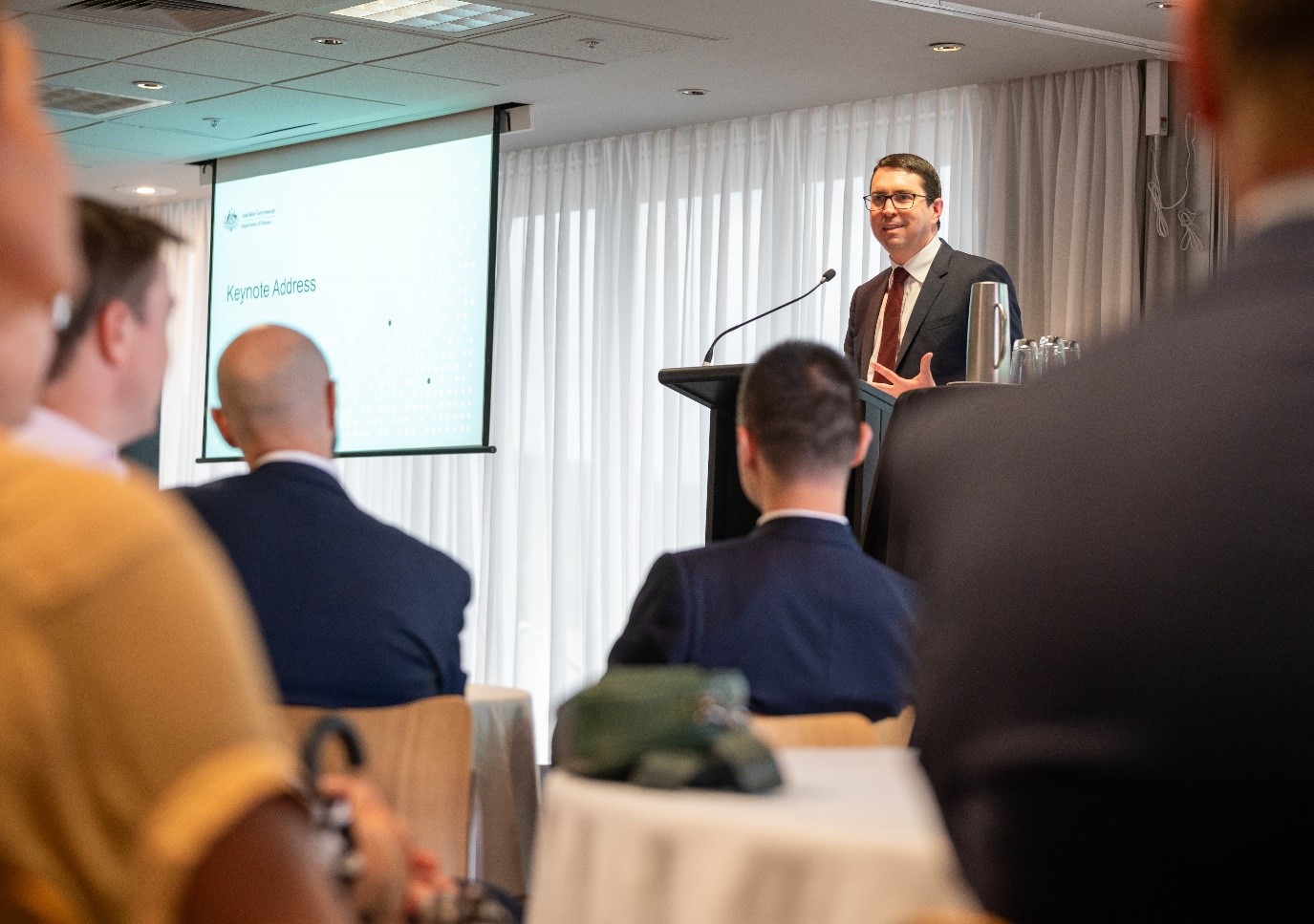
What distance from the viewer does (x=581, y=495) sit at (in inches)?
330

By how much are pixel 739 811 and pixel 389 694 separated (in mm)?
1131

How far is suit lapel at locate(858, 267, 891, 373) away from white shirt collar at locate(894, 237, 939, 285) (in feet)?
0.26

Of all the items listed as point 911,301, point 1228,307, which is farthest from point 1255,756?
point 911,301

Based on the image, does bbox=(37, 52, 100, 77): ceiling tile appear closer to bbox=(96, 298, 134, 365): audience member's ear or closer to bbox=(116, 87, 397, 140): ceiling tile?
bbox=(116, 87, 397, 140): ceiling tile

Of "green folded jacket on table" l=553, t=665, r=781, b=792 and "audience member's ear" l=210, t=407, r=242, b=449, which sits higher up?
"audience member's ear" l=210, t=407, r=242, b=449

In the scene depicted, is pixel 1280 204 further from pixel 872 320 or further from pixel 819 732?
pixel 872 320

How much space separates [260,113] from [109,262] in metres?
6.36

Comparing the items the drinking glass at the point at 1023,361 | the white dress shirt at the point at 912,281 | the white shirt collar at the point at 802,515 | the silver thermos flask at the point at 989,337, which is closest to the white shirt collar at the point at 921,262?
the white dress shirt at the point at 912,281

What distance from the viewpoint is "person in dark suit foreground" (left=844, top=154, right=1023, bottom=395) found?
5.04 m

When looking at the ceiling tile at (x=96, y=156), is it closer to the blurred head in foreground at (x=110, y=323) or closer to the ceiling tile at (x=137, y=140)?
the ceiling tile at (x=137, y=140)

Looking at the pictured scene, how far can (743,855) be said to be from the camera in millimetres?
1473

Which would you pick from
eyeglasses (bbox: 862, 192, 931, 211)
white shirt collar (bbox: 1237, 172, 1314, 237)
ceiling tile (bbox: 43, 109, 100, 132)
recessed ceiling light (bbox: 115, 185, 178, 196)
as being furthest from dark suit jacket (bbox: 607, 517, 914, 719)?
recessed ceiling light (bbox: 115, 185, 178, 196)

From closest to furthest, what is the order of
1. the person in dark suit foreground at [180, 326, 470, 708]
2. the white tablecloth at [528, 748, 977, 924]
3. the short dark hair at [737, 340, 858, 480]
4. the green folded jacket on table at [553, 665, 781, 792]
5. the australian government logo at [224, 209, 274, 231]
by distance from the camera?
the white tablecloth at [528, 748, 977, 924]
the green folded jacket on table at [553, 665, 781, 792]
the person in dark suit foreground at [180, 326, 470, 708]
the short dark hair at [737, 340, 858, 480]
the australian government logo at [224, 209, 274, 231]

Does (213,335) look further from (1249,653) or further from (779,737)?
(1249,653)
